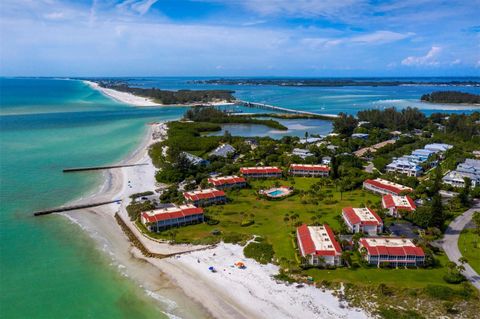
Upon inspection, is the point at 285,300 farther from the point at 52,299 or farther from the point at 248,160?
the point at 248,160

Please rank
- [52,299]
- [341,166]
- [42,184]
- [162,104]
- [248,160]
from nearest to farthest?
[52,299]
[42,184]
[341,166]
[248,160]
[162,104]

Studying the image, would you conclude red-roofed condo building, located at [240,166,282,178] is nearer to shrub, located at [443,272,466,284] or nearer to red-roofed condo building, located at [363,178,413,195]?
red-roofed condo building, located at [363,178,413,195]

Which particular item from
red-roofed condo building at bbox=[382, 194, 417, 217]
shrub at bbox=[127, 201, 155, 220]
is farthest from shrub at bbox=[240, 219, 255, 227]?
red-roofed condo building at bbox=[382, 194, 417, 217]

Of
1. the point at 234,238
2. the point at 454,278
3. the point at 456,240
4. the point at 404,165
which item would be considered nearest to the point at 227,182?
the point at 234,238

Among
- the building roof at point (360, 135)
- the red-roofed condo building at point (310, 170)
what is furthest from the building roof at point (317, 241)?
the building roof at point (360, 135)

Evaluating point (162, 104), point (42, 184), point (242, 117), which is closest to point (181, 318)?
point (42, 184)

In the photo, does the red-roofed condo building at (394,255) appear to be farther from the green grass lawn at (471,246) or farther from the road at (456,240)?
the green grass lawn at (471,246)
